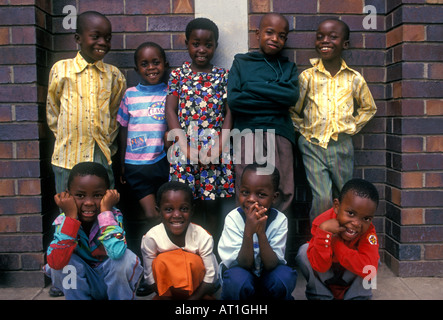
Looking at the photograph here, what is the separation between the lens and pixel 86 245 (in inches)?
103

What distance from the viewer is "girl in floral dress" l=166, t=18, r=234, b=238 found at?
3041mm

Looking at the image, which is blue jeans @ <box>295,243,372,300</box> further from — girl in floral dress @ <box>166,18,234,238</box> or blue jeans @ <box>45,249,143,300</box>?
blue jeans @ <box>45,249,143,300</box>

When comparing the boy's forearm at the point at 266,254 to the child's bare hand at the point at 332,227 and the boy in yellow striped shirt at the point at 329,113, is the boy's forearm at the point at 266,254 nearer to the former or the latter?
the child's bare hand at the point at 332,227

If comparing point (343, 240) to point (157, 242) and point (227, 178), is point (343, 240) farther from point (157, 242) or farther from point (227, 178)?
point (157, 242)

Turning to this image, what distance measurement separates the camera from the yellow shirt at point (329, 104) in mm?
3096

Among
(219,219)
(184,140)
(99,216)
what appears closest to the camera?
(99,216)

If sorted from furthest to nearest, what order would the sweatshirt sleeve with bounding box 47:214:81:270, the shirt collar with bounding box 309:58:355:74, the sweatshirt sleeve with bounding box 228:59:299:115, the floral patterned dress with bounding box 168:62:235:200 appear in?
the shirt collar with bounding box 309:58:355:74 < the floral patterned dress with bounding box 168:62:235:200 < the sweatshirt sleeve with bounding box 228:59:299:115 < the sweatshirt sleeve with bounding box 47:214:81:270

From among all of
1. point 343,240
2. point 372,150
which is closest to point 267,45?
point 372,150

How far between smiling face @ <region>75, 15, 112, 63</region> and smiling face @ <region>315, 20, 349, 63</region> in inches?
60.0

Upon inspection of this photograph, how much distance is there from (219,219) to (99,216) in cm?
104

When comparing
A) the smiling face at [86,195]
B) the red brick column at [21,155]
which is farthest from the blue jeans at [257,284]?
the red brick column at [21,155]

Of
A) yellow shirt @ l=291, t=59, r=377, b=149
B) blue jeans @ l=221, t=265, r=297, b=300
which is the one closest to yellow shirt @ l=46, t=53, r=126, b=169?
blue jeans @ l=221, t=265, r=297, b=300

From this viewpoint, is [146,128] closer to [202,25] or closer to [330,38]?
[202,25]
